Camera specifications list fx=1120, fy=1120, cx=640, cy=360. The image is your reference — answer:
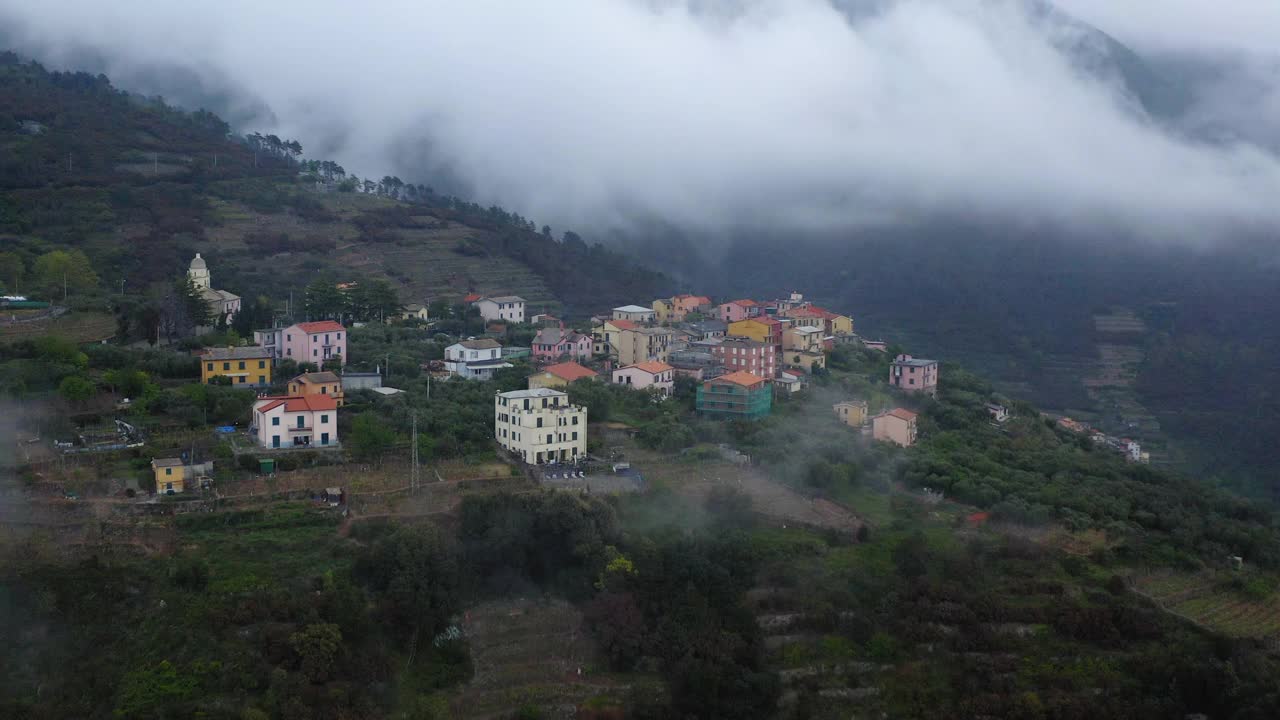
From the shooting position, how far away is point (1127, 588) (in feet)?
65.7

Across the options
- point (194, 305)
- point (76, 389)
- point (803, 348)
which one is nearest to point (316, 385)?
point (76, 389)

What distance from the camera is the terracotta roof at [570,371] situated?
88.4 ft

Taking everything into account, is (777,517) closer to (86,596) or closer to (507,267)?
(86,596)

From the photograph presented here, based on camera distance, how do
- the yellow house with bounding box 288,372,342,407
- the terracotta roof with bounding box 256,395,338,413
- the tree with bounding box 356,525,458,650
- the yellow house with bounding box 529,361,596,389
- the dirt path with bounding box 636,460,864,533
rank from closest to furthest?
the tree with bounding box 356,525,458,650, the terracotta roof with bounding box 256,395,338,413, the dirt path with bounding box 636,460,864,533, the yellow house with bounding box 288,372,342,407, the yellow house with bounding box 529,361,596,389

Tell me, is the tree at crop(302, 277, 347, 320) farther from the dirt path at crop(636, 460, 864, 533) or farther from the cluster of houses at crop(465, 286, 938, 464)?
the dirt path at crop(636, 460, 864, 533)

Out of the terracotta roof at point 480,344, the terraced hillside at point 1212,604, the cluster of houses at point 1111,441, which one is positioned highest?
the terracotta roof at point 480,344

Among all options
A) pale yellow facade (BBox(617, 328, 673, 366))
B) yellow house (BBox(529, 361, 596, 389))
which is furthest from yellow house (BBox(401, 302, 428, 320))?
yellow house (BBox(529, 361, 596, 389))

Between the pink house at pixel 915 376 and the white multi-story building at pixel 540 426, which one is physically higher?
the pink house at pixel 915 376

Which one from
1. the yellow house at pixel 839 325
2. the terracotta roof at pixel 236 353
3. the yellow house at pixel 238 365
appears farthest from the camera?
the yellow house at pixel 839 325

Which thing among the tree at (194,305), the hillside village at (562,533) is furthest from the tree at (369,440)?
the tree at (194,305)

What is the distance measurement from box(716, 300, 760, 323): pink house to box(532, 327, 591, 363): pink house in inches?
302

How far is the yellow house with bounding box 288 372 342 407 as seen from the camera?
2333 cm

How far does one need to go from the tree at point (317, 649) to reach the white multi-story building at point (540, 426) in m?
6.83

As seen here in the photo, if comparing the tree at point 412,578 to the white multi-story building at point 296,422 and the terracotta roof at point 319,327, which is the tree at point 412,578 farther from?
the terracotta roof at point 319,327
